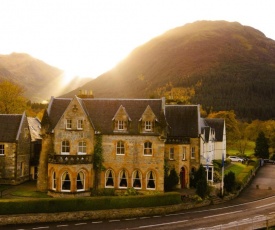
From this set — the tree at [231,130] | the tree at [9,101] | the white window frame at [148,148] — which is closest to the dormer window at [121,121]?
the white window frame at [148,148]

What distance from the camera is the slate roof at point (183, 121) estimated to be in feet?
159

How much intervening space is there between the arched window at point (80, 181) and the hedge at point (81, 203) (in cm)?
512

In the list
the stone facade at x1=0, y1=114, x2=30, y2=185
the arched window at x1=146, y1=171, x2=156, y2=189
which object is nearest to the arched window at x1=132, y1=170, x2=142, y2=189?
the arched window at x1=146, y1=171, x2=156, y2=189

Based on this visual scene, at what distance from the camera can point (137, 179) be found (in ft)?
140

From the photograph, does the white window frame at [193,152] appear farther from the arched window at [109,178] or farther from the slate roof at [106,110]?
the arched window at [109,178]

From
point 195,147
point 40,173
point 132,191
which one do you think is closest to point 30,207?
point 40,173

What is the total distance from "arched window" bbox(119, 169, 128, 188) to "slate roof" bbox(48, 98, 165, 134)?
17.0 ft

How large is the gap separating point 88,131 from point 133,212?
11.3 metres

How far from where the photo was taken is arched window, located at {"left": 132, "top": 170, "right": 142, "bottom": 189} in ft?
140

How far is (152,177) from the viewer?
42438 mm

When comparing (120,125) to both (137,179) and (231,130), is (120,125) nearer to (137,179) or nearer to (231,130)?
(137,179)

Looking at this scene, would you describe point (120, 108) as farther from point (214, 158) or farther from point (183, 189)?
point (214, 158)

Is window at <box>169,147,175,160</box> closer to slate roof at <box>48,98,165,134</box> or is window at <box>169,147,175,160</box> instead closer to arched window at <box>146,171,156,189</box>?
arched window at <box>146,171,156,189</box>

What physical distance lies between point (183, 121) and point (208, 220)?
17.6m
